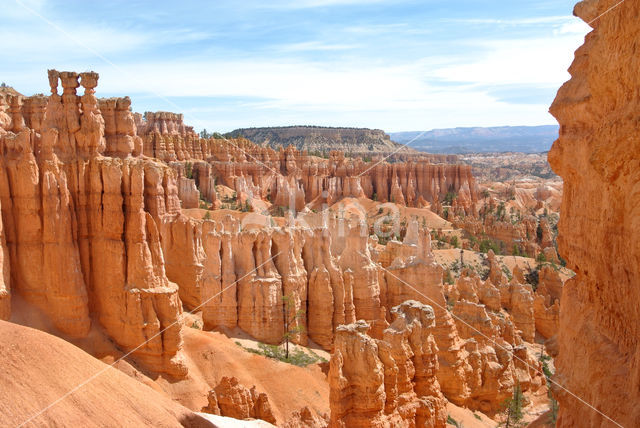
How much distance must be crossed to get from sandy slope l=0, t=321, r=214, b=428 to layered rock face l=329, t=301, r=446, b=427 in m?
3.75

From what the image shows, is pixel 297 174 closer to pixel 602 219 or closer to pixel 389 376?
pixel 389 376

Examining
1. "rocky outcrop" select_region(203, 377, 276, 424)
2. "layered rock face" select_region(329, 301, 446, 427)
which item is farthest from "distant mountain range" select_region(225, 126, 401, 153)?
"layered rock face" select_region(329, 301, 446, 427)

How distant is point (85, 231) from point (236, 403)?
6728 millimetres

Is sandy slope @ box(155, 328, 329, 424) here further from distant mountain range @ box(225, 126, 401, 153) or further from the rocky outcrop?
distant mountain range @ box(225, 126, 401, 153)

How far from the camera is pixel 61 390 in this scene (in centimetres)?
1051

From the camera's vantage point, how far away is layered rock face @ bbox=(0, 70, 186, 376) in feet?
50.2

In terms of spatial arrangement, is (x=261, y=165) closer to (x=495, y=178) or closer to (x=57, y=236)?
(x=57, y=236)

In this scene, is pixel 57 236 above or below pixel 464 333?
above

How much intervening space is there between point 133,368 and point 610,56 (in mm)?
14386

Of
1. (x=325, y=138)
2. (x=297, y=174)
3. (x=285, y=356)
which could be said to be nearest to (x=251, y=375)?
(x=285, y=356)

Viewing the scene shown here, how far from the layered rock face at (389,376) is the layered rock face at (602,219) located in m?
6.09

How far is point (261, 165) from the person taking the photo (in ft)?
255

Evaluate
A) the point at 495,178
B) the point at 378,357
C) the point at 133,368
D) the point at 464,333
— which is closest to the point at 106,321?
the point at 133,368

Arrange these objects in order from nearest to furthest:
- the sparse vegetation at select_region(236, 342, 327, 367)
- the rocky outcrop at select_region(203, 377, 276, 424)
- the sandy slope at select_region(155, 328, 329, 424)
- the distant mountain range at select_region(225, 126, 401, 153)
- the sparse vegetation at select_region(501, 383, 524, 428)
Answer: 1. the rocky outcrop at select_region(203, 377, 276, 424)
2. the sandy slope at select_region(155, 328, 329, 424)
3. the sparse vegetation at select_region(501, 383, 524, 428)
4. the sparse vegetation at select_region(236, 342, 327, 367)
5. the distant mountain range at select_region(225, 126, 401, 153)
